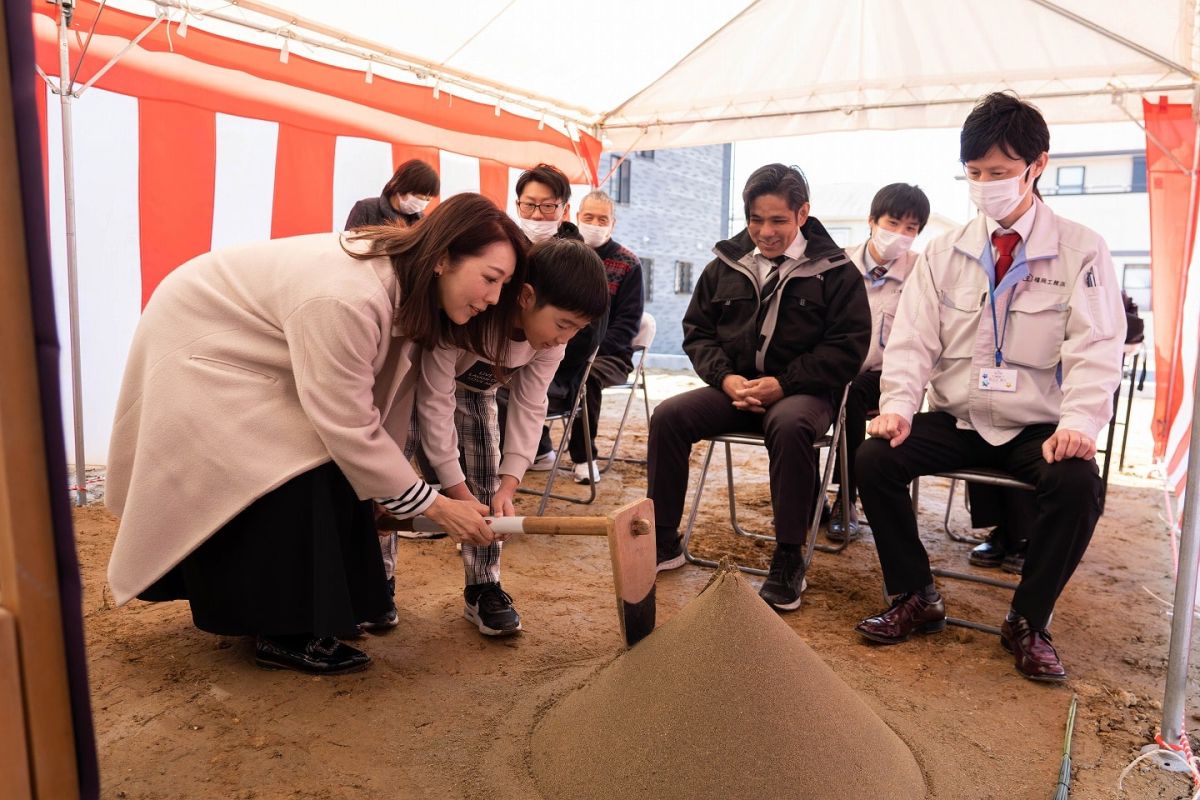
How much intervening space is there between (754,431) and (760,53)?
9.22ft

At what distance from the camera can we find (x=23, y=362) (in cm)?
66

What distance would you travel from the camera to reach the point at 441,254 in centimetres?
168

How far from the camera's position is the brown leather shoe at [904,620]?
2279 mm

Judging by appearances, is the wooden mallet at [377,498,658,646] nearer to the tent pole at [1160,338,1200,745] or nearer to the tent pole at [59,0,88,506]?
the tent pole at [1160,338,1200,745]

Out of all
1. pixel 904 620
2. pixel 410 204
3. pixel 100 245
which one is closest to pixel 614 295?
pixel 410 204

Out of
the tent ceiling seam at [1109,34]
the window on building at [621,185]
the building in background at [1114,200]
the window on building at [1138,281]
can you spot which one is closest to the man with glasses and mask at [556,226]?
the tent ceiling seam at [1109,34]

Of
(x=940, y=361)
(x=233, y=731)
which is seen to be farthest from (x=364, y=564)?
(x=940, y=361)

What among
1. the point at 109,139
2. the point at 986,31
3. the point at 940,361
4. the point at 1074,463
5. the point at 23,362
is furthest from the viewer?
the point at 986,31

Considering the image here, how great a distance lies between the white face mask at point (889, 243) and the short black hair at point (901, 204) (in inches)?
2.5

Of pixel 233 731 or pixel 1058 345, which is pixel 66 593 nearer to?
pixel 233 731

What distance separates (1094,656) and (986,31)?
321 cm

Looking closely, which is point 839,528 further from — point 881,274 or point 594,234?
point 594,234

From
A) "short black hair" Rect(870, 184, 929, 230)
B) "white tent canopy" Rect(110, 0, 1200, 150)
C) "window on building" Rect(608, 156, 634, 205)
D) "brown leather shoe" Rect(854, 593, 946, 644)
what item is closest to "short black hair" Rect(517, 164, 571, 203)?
"white tent canopy" Rect(110, 0, 1200, 150)

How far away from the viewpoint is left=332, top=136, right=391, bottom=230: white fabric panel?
163 inches
